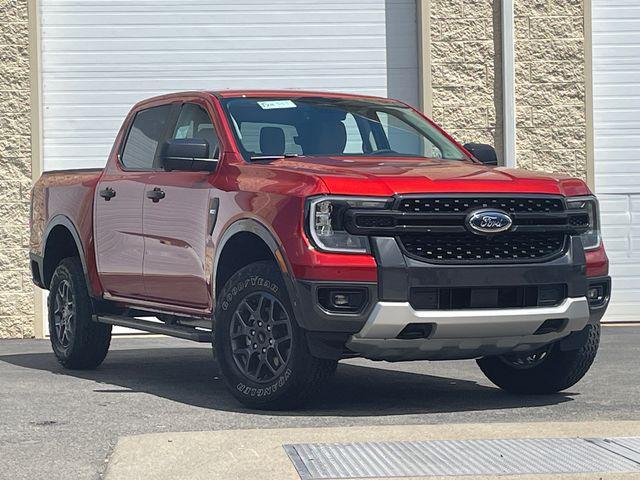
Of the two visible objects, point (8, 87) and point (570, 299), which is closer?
point (570, 299)

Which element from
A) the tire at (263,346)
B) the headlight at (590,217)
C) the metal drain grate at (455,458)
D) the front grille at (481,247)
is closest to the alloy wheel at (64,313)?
the tire at (263,346)

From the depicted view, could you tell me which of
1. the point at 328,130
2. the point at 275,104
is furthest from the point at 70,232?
the point at 328,130

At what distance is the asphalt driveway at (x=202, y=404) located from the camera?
7.02 meters

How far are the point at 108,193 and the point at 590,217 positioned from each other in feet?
11.0

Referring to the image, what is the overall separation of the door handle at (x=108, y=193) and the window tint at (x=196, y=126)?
0.62 m

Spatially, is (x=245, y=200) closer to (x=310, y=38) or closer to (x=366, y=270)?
(x=366, y=270)

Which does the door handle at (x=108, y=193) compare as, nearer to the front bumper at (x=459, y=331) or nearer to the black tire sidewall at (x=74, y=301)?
the black tire sidewall at (x=74, y=301)

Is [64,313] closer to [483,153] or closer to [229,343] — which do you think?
[229,343]

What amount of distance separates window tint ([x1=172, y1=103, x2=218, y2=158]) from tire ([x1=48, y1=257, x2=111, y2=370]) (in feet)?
4.79

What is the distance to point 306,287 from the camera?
7590 millimetres

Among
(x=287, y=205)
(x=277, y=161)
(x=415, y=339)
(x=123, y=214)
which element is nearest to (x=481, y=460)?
(x=415, y=339)

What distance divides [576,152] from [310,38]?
2968 mm

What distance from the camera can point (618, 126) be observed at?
50.7 ft

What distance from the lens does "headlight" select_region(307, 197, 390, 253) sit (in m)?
7.59
